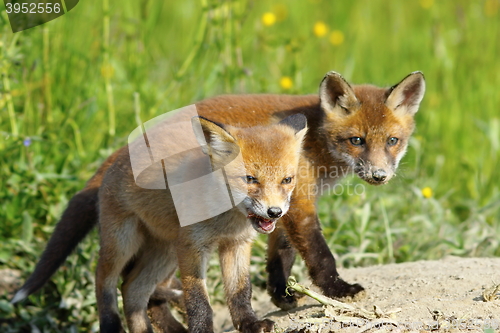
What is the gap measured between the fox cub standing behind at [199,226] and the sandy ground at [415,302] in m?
0.53

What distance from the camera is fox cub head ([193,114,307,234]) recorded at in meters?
3.54

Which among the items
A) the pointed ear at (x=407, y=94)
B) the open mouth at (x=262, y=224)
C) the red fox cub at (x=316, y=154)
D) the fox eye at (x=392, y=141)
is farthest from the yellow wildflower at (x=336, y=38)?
the open mouth at (x=262, y=224)

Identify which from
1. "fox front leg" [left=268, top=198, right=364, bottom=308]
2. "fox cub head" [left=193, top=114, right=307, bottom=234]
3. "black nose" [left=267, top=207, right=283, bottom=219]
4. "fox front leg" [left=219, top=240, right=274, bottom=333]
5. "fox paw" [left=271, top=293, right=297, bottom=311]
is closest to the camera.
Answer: "black nose" [left=267, top=207, right=283, bottom=219]

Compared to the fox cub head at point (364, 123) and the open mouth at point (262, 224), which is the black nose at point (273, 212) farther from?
the fox cub head at point (364, 123)

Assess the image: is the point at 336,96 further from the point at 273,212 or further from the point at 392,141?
the point at 273,212

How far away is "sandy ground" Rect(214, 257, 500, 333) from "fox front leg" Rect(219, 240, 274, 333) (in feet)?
0.83

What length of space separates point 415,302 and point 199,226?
1.40 meters

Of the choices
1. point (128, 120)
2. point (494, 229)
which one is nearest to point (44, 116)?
point (128, 120)

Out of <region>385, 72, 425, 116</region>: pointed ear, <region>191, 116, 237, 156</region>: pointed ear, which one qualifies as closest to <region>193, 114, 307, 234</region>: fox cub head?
<region>191, 116, 237, 156</region>: pointed ear

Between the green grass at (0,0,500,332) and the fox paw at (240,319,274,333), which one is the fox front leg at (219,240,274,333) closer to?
the fox paw at (240,319,274,333)

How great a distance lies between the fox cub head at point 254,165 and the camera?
354 centimetres

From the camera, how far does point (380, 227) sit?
5.74m

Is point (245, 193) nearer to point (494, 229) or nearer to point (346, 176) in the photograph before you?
point (346, 176)

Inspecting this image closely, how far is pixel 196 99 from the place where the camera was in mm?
6512
